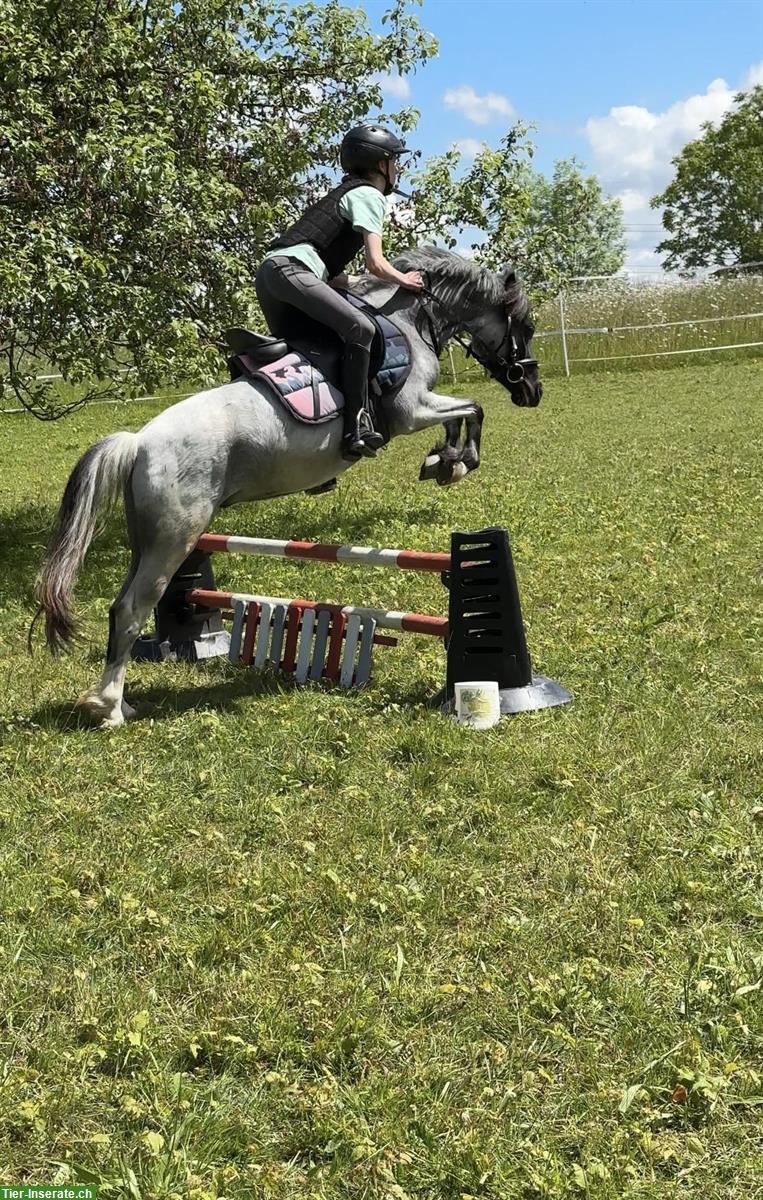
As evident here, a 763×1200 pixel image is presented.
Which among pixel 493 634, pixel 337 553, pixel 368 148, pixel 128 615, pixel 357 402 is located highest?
pixel 368 148

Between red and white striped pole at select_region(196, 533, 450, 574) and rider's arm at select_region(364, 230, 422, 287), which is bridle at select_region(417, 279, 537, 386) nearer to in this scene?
rider's arm at select_region(364, 230, 422, 287)

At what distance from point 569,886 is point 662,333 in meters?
30.2

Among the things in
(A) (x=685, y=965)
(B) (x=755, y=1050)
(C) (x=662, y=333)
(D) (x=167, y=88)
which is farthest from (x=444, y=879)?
(C) (x=662, y=333)

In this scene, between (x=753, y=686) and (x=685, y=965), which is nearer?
(x=685, y=965)

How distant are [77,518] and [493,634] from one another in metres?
2.47

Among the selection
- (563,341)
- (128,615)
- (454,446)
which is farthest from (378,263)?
(563,341)

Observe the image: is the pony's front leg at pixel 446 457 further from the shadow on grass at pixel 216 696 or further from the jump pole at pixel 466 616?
the shadow on grass at pixel 216 696

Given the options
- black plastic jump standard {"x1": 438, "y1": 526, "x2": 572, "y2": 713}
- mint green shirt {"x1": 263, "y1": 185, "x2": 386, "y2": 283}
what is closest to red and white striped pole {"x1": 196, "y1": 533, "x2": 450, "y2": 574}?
black plastic jump standard {"x1": 438, "y1": 526, "x2": 572, "y2": 713}

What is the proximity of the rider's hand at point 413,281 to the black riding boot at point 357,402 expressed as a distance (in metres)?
0.52

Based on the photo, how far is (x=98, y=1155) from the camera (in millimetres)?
2666

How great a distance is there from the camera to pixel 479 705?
554 cm

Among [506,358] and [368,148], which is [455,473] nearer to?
[506,358]

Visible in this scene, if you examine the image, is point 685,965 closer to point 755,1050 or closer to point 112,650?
point 755,1050

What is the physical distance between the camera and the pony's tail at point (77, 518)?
18.0 ft
